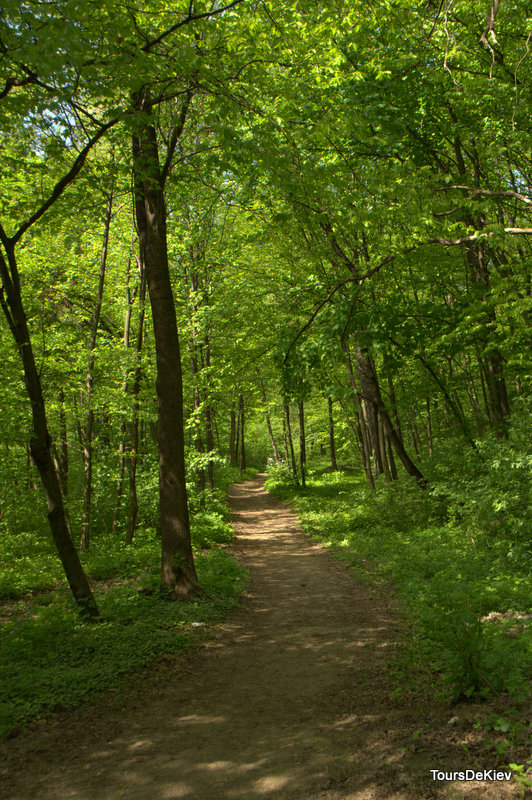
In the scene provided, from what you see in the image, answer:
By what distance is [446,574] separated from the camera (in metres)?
6.96

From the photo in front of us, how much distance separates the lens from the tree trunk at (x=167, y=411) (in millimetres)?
7352

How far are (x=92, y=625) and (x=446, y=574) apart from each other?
5.00 meters

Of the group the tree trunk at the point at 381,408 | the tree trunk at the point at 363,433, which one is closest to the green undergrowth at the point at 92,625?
the tree trunk at the point at 381,408

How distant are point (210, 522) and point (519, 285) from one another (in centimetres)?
935


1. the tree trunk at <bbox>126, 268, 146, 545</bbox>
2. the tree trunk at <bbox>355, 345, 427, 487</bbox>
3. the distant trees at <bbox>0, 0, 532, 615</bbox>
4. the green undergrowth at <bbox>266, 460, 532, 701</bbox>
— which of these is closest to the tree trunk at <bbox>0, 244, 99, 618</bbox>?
the distant trees at <bbox>0, 0, 532, 615</bbox>

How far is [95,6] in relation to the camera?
443cm

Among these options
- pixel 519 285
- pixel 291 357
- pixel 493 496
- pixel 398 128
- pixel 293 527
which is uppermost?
pixel 398 128

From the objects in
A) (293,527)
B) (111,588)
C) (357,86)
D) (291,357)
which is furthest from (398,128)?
(293,527)

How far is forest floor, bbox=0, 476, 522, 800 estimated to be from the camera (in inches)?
124

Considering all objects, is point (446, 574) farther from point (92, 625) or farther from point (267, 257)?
point (267, 257)

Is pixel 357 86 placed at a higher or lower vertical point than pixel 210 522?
higher

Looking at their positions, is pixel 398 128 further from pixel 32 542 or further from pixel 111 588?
pixel 32 542

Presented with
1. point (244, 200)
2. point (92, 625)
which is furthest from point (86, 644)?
point (244, 200)

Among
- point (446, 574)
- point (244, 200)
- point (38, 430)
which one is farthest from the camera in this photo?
point (244, 200)
